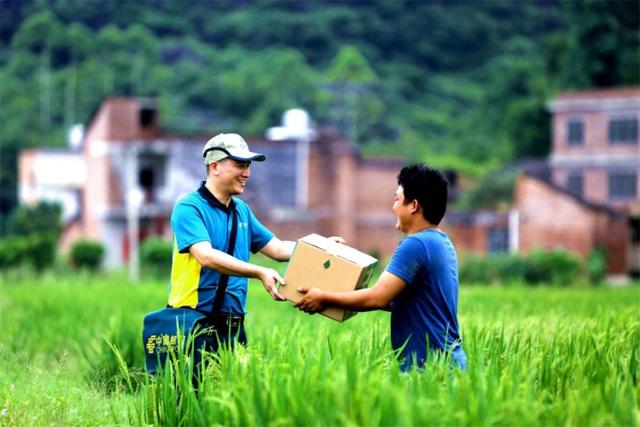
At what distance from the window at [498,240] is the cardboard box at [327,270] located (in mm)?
45940

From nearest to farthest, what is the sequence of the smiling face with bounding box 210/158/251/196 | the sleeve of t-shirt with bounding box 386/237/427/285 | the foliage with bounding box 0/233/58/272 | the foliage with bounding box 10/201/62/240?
the sleeve of t-shirt with bounding box 386/237/427/285, the smiling face with bounding box 210/158/251/196, the foliage with bounding box 0/233/58/272, the foliage with bounding box 10/201/62/240

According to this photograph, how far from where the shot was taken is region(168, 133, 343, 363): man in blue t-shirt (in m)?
7.93

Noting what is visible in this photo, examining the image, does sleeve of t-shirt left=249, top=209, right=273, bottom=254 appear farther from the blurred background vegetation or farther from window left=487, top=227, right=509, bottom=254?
the blurred background vegetation

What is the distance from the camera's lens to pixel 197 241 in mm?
7844

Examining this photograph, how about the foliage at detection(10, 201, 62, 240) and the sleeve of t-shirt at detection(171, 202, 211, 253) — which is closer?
the sleeve of t-shirt at detection(171, 202, 211, 253)

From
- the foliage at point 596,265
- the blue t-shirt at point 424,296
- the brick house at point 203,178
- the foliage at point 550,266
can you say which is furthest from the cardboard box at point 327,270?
the brick house at point 203,178

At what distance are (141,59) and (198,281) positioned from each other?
103m

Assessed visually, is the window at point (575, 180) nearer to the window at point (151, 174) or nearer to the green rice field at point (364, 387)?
the window at point (151, 174)

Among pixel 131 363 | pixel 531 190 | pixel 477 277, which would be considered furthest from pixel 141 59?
pixel 131 363

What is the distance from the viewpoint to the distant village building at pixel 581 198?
4956cm

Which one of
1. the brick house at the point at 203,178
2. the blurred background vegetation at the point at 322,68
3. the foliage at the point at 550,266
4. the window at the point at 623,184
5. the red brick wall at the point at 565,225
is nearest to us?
the foliage at the point at 550,266

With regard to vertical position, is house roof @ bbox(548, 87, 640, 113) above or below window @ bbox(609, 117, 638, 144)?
above

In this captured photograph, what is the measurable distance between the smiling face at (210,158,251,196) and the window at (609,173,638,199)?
62.0 metres

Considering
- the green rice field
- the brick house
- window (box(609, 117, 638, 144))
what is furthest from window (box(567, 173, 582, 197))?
the green rice field
